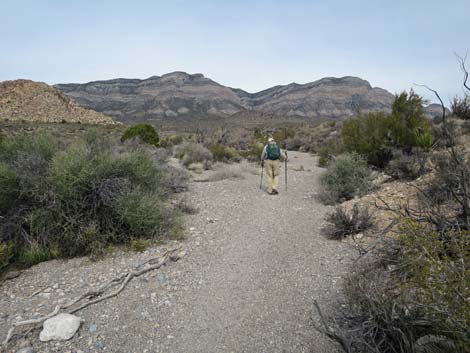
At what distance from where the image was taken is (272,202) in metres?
8.12

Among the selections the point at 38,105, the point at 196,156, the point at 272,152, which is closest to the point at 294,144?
the point at 196,156

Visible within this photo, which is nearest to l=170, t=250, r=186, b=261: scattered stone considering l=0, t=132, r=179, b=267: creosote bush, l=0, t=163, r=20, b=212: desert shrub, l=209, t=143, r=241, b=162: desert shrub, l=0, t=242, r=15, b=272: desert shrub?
l=0, t=132, r=179, b=267: creosote bush

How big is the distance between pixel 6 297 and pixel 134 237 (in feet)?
6.27

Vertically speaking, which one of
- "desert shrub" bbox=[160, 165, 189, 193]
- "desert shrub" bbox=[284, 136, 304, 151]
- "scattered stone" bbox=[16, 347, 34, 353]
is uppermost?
"desert shrub" bbox=[284, 136, 304, 151]

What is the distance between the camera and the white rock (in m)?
3.06

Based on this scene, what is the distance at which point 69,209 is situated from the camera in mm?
5066

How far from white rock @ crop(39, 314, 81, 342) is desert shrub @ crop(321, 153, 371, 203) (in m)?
6.35

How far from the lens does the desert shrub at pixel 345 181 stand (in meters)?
8.16

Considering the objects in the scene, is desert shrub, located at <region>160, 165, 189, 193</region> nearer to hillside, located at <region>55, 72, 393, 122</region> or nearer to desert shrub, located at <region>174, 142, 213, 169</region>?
desert shrub, located at <region>174, 142, 213, 169</region>

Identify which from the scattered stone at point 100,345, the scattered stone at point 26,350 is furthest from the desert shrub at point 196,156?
the scattered stone at point 26,350

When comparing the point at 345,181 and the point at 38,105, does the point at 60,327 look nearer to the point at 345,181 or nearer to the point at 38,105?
the point at 345,181

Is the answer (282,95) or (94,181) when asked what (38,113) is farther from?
(282,95)

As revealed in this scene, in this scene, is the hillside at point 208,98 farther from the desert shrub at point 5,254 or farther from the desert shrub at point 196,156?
the desert shrub at point 5,254

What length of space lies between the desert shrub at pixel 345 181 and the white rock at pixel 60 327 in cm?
635
